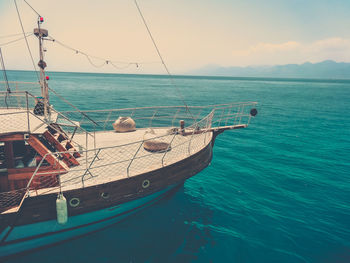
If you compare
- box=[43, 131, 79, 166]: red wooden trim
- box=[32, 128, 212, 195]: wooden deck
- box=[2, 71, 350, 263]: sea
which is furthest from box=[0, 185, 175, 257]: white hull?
box=[43, 131, 79, 166]: red wooden trim

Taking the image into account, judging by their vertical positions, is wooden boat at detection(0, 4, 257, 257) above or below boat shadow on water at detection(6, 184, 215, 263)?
above

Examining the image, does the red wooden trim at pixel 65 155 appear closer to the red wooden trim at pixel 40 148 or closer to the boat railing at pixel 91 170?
the boat railing at pixel 91 170

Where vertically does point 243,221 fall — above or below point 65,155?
below

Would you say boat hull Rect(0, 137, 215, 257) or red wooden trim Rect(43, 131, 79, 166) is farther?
red wooden trim Rect(43, 131, 79, 166)

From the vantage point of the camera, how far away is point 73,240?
8391mm

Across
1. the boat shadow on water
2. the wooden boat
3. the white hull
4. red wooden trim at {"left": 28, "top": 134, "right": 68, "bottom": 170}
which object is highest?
red wooden trim at {"left": 28, "top": 134, "right": 68, "bottom": 170}

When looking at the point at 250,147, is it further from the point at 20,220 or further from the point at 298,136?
the point at 20,220

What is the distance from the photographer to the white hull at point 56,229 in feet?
22.2

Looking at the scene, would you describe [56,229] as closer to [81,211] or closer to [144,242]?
[81,211]

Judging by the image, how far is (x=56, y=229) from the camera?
7199mm

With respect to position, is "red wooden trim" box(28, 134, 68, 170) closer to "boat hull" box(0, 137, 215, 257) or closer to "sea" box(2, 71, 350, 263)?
"boat hull" box(0, 137, 215, 257)

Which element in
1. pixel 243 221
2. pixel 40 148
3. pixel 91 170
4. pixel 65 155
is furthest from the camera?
pixel 243 221

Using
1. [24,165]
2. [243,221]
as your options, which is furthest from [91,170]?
[243,221]

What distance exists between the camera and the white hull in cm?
678
